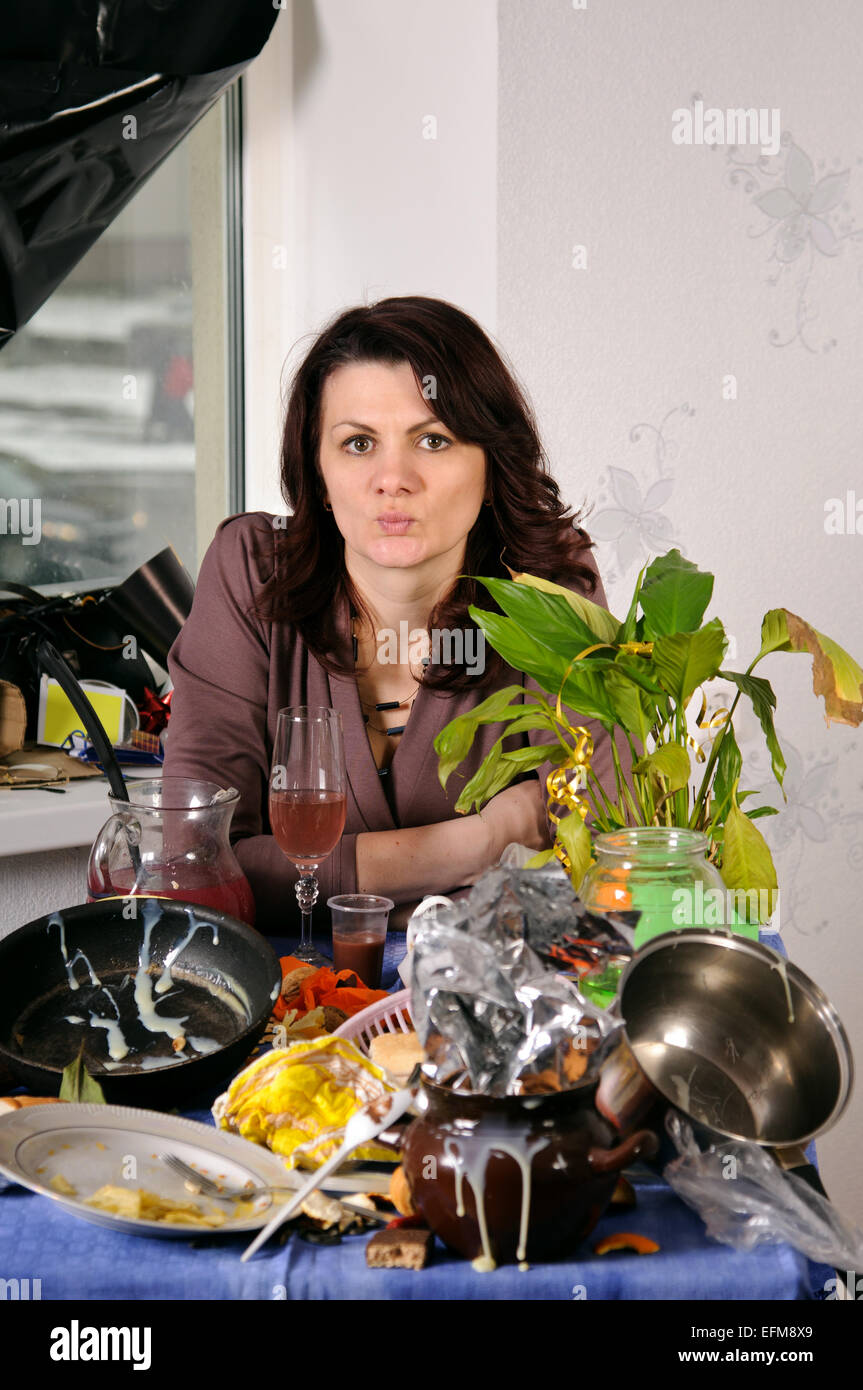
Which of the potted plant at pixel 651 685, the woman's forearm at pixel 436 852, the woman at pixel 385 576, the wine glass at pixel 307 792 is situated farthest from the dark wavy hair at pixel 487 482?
the potted plant at pixel 651 685

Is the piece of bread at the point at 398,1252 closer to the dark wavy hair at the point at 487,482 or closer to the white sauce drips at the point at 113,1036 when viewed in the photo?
the white sauce drips at the point at 113,1036

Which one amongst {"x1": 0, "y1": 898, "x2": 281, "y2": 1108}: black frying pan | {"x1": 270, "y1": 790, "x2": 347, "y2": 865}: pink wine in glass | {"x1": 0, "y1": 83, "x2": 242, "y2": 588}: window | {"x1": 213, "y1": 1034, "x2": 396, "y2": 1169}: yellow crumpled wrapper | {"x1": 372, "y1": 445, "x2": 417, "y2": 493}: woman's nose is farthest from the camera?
{"x1": 0, "y1": 83, "x2": 242, "y2": 588}: window

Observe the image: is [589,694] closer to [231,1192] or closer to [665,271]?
[231,1192]

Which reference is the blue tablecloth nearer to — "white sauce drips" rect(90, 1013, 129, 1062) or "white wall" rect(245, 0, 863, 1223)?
"white sauce drips" rect(90, 1013, 129, 1062)

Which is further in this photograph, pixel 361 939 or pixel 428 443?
pixel 428 443

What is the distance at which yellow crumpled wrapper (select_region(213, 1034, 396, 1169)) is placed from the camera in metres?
0.72

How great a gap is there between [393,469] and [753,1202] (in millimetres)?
1019

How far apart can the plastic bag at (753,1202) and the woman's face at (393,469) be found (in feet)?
3.10

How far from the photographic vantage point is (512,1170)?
60cm

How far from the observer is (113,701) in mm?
2342

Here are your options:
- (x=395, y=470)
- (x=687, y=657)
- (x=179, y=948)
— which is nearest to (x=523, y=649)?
(x=687, y=657)

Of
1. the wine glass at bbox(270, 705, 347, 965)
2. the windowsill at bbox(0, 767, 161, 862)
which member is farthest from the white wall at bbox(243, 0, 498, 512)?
the wine glass at bbox(270, 705, 347, 965)

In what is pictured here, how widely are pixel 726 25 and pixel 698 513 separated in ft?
2.75

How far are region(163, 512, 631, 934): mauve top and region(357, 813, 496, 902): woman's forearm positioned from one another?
5.5 inches
